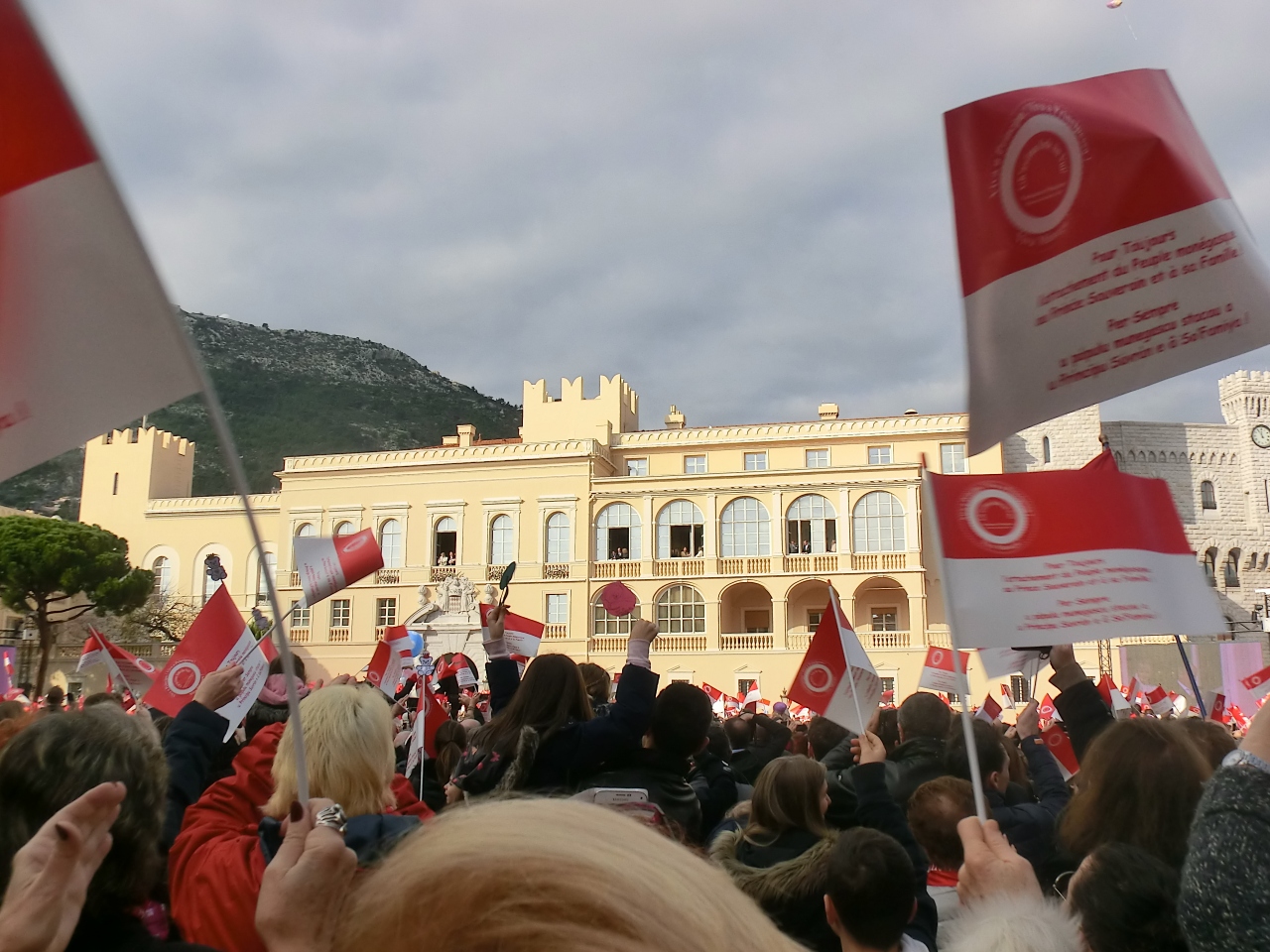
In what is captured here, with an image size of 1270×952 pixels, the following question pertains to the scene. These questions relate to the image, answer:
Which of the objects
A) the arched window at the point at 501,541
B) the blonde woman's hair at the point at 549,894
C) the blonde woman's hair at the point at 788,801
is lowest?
the blonde woman's hair at the point at 788,801

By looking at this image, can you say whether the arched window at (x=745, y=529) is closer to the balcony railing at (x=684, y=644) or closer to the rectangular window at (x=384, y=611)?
the balcony railing at (x=684, y=644)

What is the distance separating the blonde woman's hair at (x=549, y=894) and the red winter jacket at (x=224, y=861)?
170 centimetres

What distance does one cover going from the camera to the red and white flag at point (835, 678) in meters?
6.31

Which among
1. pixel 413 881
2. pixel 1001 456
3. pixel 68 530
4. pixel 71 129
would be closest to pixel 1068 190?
pixel 71 129

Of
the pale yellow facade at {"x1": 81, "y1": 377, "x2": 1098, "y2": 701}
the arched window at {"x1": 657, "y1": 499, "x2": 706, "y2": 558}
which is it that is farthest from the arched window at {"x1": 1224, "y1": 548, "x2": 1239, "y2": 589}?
the arched window at {"x1": 657, "y1": 499, "x2": 706, "y2": 558}

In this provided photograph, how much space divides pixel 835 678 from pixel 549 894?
5992 mm

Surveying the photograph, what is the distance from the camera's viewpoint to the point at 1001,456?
4575 cm

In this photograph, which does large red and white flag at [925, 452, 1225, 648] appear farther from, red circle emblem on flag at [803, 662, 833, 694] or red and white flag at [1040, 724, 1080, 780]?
red circle emblem on flag at [803, 662, 833, 694]

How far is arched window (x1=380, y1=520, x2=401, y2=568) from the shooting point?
45312 mm

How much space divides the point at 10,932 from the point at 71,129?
1.43 metres

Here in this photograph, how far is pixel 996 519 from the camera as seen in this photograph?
3.72 meters

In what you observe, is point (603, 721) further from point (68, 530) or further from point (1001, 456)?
point (68, 530)

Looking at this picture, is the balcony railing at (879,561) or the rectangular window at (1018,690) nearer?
the rectangular window at (1018,690)

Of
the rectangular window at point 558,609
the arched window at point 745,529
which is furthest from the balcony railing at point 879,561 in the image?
the rectangular window at point 558,609
